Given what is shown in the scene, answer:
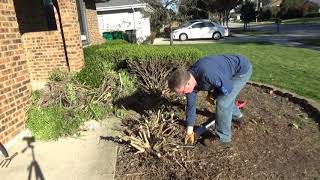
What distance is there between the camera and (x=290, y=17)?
57.1 meters

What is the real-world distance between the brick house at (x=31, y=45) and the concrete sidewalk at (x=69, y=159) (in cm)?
56

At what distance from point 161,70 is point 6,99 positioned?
9.25 ft

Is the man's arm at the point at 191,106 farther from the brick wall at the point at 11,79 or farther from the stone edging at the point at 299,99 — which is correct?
the brick wall at the point at 11,79

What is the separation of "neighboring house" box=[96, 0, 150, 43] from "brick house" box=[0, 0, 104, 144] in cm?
1076

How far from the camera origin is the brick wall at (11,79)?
499cm

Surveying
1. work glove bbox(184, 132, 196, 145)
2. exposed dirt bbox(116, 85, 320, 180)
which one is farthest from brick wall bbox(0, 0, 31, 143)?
work glove bbox(184, 132, 196, 145)

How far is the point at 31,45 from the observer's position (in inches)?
317

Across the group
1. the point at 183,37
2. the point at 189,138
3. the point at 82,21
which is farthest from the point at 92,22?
the point at 183,37

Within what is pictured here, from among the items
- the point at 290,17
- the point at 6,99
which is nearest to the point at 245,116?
the point at 6,99

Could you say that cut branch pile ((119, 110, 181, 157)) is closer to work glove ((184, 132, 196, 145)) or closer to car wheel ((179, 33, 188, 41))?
work glove ((184, 132, 196, 145))

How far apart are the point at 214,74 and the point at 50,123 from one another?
8.95 feet

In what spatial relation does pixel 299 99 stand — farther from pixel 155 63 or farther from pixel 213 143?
pixel 155 63

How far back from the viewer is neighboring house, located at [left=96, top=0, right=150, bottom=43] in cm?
→ 2412

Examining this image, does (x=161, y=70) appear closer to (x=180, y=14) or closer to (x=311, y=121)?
(x=311, y=121)
